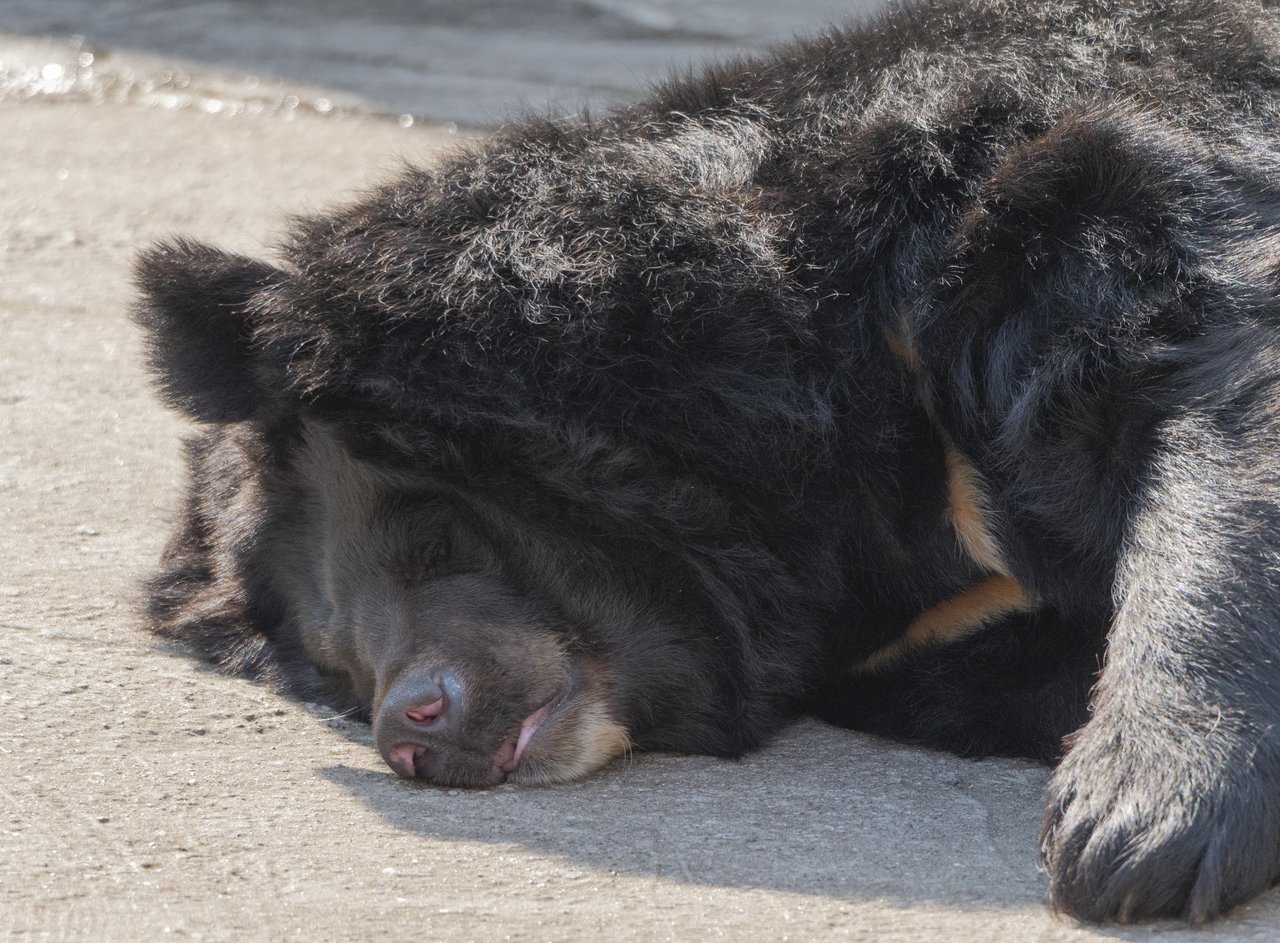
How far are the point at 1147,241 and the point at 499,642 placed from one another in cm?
141

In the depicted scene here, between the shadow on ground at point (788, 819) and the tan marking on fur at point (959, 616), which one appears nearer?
the shadow on ground at point (788, 819)

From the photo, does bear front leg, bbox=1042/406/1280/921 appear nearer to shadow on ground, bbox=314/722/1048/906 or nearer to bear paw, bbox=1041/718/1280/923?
bear paw, bbox=1041/718/1280/923

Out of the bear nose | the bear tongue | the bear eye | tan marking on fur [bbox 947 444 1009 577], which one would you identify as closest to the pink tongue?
the bear tongue

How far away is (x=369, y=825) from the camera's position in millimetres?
2980

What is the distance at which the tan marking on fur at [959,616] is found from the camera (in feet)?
11.8

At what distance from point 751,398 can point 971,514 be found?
492 mm

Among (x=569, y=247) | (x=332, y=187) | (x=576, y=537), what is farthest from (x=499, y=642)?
(x=332, y=187)

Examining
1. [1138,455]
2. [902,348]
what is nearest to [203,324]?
[902,348]

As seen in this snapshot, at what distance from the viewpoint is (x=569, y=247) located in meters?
3.47

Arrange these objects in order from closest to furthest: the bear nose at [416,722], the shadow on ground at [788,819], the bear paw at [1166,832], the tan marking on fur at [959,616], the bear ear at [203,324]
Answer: the bear paw at [1166,832] → the shadow on ground at [788,819] → the bear nose at [416,722] → the bear ear at [203,324] → the tan marking on fur at [959,616]

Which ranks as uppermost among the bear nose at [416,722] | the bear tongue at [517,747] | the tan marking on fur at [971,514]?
the tan marking on fur at [971,514]

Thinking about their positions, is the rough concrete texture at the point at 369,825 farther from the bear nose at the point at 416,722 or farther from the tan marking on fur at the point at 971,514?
the tan marking on fur at the point at 971,514

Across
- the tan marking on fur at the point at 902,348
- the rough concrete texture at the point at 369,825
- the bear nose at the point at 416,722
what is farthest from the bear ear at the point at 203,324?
the tan marking on fur at the point at 902,348

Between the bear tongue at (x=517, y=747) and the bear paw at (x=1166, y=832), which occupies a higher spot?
the bear paw at (x=1166, y=832)
